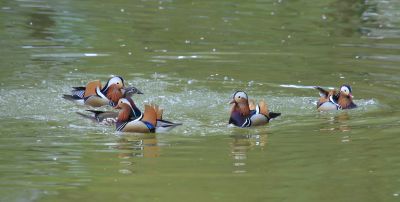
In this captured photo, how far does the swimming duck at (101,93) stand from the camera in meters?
13.9

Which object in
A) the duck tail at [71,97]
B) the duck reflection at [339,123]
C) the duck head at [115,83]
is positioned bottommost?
the duck reflection at [339,123]

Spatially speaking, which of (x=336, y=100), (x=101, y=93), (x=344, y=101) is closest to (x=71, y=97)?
(x=101, y=93)

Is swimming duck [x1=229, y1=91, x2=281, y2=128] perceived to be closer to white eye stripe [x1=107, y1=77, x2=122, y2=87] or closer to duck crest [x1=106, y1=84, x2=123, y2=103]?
duck crest [x1=106, y1=84, x2=123, y2=103]

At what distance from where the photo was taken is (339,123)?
509 inches

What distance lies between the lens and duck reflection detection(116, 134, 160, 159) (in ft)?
35.6

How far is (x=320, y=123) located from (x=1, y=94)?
4.32 metres

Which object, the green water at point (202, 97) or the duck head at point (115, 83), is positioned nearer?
the green water at point (202, 97)

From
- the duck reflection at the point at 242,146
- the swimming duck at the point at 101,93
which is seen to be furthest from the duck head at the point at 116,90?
the duck reflection at the point at 242,146

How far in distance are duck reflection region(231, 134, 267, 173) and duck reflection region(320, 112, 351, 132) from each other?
0.91 meters

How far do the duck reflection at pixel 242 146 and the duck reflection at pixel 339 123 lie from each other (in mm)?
915

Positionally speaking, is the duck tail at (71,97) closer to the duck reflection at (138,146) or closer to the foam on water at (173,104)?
the foam on water at (173,104)

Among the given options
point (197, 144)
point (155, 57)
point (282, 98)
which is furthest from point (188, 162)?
point (155, 57)

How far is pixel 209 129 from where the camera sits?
1231 centimetres

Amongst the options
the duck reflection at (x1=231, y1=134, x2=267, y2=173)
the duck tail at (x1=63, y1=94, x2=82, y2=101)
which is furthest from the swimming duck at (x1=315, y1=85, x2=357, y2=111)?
the duck tail at (x1=63, y1=94, x2=82, y2=101)
